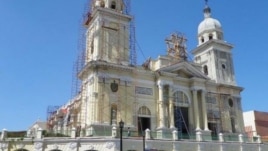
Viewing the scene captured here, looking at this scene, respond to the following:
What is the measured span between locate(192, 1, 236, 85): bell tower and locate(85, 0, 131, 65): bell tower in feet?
43.5

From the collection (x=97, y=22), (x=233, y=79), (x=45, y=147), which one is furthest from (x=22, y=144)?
(x=233, y=79)

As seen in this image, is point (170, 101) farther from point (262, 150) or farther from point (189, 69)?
point (262, 150)

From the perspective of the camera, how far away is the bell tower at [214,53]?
43.7m

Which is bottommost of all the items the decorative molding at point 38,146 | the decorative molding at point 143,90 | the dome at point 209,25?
the decorative molding at point 38,146

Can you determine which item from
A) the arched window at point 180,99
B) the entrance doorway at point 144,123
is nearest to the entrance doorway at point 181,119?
the arched window at point 180,99

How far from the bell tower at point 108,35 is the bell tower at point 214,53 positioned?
43.5ft

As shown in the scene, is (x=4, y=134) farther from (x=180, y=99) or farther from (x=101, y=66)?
(x=180, y=99)

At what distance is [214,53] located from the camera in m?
44.2

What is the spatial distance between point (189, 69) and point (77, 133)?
1722 centimetres

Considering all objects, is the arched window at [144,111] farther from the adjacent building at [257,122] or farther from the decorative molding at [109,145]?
the adjacent building at [257,122]

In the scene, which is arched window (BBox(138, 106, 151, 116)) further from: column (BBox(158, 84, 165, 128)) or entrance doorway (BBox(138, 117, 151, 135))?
column (BBox(158, 84, 165, 128))

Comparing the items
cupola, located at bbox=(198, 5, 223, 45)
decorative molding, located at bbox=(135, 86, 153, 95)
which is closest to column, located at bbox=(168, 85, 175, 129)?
decorative molding, located at bbox=(135, 86, 153, 95)

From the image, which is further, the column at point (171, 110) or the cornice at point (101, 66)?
the column at point (171, 110)

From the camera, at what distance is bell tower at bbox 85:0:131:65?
35844 millimetres
